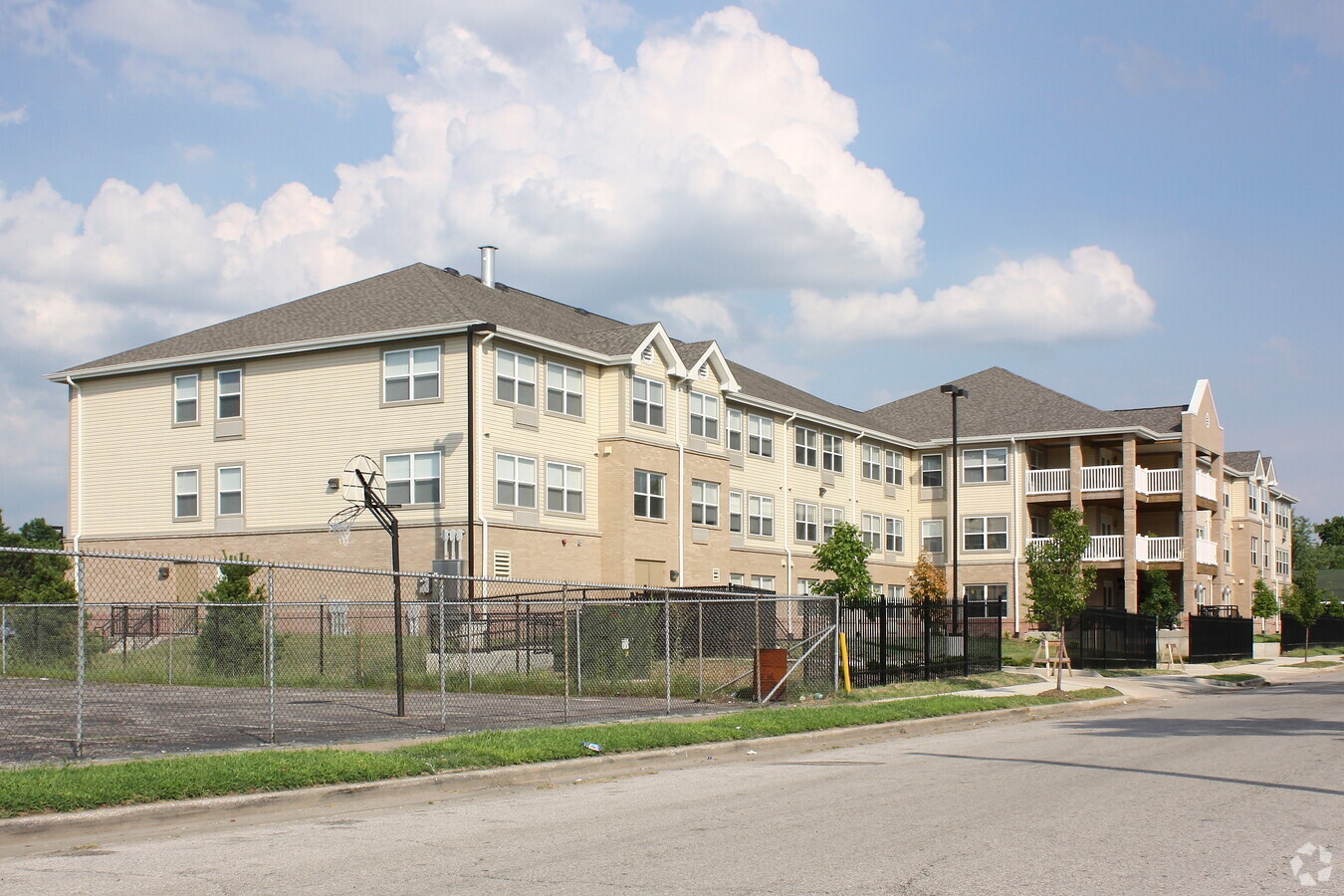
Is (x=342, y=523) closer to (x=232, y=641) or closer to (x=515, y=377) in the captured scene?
→ (x=515, y=377)

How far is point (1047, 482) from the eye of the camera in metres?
53.8

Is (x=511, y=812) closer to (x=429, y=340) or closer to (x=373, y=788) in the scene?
(x=373, y=788)

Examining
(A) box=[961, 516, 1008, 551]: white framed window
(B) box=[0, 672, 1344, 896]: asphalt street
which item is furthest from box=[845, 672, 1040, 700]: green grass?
(A) box=[961, 516, 1008, 551]: white framed window

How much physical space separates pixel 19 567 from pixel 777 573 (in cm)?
3019

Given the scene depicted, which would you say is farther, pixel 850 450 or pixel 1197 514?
pixel 1197 514

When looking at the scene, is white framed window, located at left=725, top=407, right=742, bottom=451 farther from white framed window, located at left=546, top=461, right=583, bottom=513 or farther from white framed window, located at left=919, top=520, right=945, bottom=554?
white framed window, located at left=919, top=520, right=945, bottom=554

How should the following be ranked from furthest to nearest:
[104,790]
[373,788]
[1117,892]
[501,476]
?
[501,476] < [373,788] < [104,790] < [1117,892]

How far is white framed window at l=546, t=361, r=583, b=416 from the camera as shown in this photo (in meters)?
35.1

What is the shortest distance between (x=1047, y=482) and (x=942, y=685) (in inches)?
1190

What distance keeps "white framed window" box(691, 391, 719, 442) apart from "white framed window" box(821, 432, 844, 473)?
9.16 m

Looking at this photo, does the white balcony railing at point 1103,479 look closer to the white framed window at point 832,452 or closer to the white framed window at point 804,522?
the white framed window at point 832,452

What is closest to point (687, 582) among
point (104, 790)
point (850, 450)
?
point (850, 450)

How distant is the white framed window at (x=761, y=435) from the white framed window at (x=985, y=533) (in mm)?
13218

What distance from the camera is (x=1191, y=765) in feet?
45.0
